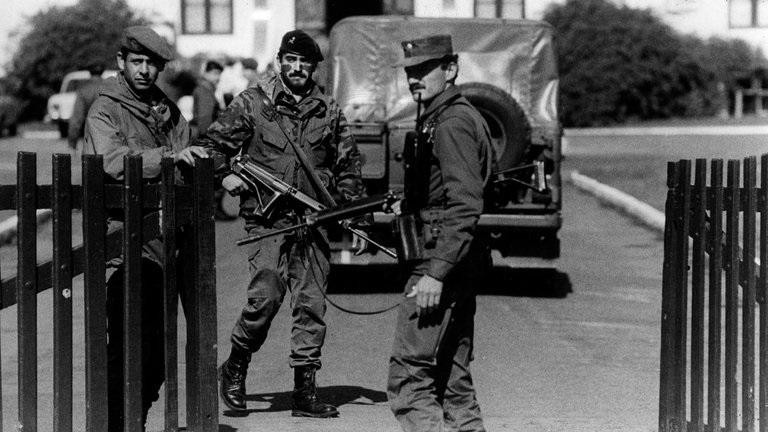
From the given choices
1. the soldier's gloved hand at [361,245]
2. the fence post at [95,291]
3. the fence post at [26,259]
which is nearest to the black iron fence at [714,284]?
the soldier's gloved hand at [361,245]

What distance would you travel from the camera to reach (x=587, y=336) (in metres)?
10.1

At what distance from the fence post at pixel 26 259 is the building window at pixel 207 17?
38.2 metres

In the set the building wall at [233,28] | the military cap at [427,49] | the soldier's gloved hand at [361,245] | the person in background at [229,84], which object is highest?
the building wall at [233,28]

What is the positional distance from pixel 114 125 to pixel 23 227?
123cm

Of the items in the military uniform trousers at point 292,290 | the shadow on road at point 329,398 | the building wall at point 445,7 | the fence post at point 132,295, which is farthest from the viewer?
the building wall at point 445,7

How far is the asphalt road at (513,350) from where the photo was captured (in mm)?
7328

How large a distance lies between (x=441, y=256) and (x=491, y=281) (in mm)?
7140

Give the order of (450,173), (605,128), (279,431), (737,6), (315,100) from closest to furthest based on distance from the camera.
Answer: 1. (450,173)
2. (279,431)
3. (315,100)
4. (605,128)
5. (737,6)

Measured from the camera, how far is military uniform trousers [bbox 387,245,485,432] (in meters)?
5.76

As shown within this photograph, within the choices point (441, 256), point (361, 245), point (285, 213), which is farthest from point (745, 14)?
point (441, 256)

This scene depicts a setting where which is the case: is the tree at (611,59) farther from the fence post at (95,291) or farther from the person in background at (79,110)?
the fence post at (95,291)

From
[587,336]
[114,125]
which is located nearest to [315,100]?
[114,125]

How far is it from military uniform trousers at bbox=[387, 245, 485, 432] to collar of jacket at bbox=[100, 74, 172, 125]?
1498mm

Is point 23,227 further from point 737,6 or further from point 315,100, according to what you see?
point 737,6
